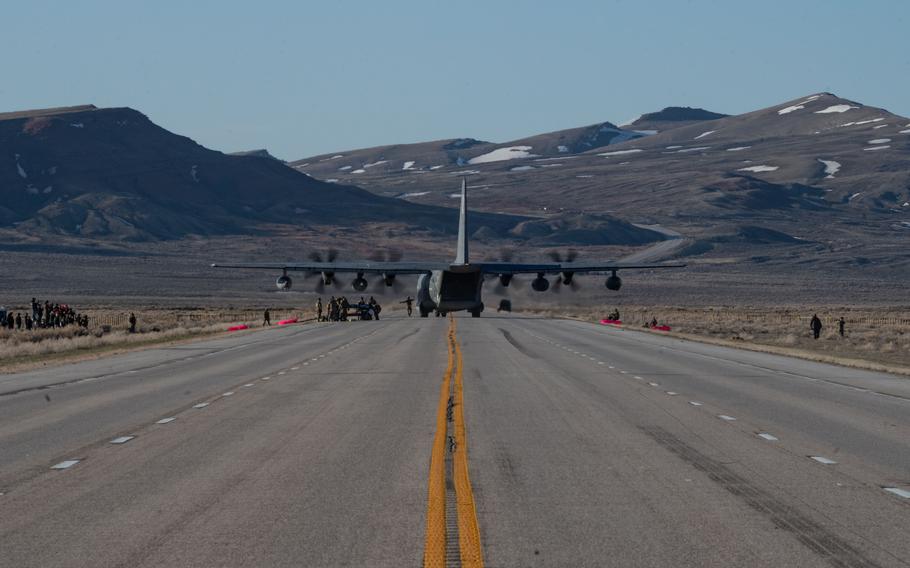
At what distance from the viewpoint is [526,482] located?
12469 millimetres

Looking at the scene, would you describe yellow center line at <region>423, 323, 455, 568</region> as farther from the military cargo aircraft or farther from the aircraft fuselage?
the military cargo aircraft

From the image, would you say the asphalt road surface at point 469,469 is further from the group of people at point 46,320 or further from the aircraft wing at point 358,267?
the aircraft wing at point 358,267

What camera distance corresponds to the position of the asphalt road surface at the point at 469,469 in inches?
373

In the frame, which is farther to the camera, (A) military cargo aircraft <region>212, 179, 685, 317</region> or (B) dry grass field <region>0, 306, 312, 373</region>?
(A) military cargo aircraft <region>212, 179, 685, 317</region>

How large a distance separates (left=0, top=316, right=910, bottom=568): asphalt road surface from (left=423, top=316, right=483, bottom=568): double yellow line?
0.35ft

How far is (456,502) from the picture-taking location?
11.3m

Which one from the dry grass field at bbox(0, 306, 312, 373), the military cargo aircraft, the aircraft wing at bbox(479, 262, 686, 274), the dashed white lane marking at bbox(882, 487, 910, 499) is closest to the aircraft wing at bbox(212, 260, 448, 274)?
the military cargo aircraft

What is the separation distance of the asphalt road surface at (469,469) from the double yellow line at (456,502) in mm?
107

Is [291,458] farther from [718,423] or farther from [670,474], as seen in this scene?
[718,423]

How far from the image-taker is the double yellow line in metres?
9.15

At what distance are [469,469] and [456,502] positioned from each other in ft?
6.94

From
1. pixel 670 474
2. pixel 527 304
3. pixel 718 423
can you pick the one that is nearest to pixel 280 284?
pixel 527 304

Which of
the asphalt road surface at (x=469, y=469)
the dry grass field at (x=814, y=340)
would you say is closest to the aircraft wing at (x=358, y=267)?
the dry grass field at (x=814, y=340)

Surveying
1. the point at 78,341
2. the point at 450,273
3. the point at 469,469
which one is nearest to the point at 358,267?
the point at 450,273
